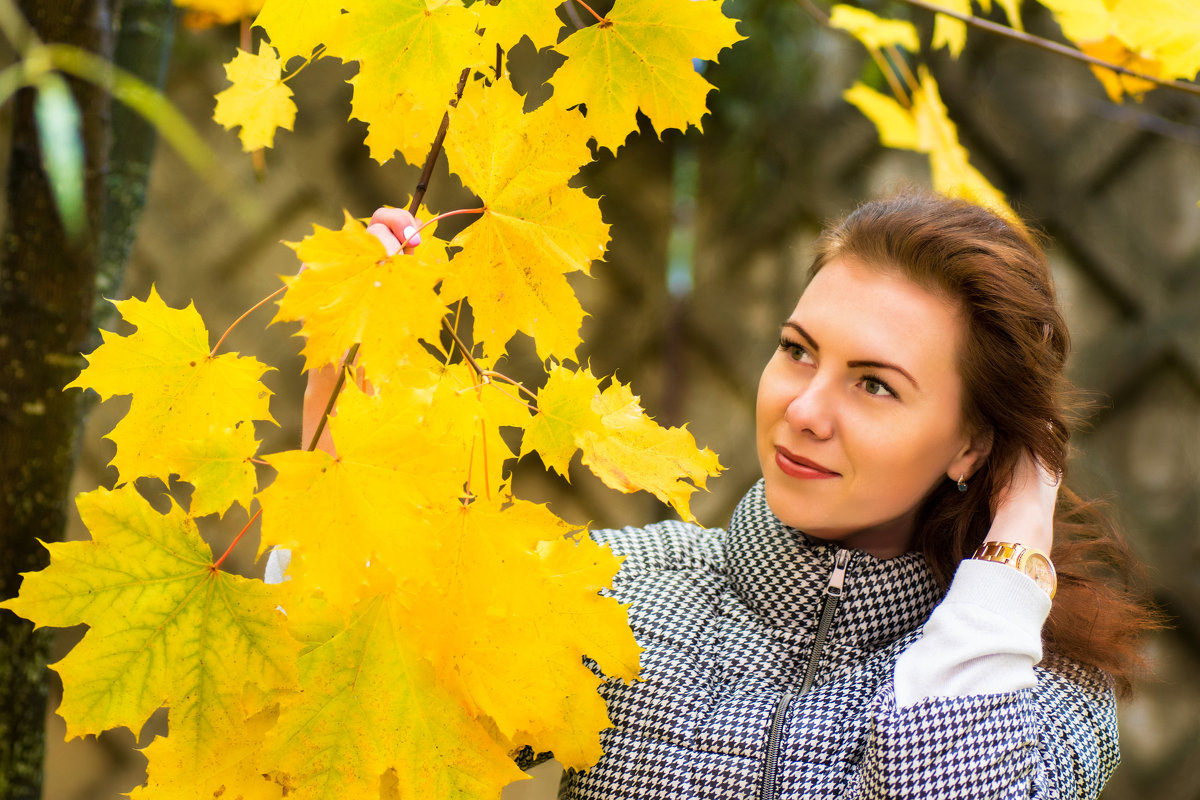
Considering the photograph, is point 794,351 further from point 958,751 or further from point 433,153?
point 433,153

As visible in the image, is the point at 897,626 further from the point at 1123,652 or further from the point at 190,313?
the point at 190,313

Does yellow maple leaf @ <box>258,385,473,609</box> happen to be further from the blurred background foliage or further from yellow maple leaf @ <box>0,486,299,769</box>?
the blurred background foliage

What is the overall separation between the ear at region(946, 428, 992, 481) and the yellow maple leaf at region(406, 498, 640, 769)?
38cm

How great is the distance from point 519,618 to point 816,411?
0.33m

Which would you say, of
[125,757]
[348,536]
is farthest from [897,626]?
[125,757]

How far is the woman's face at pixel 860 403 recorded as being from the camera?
0.68m

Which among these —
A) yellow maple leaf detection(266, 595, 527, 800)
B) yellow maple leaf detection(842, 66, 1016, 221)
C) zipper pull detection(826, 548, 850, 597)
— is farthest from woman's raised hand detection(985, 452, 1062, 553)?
yellow maple leaf detection(266, 595, 527, 800)

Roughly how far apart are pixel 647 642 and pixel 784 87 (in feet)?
3.14

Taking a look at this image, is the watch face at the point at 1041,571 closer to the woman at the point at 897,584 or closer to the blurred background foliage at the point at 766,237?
the woman at the point at 897,584

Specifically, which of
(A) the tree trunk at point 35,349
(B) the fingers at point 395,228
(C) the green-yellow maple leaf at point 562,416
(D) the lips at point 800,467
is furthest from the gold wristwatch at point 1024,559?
(A) the tree trunk at point 35,349

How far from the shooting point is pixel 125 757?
1401 mm

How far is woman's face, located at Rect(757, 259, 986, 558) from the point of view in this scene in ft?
2.24

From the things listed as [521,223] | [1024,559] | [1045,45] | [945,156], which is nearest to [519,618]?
[521,223]

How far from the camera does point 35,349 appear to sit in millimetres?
635
